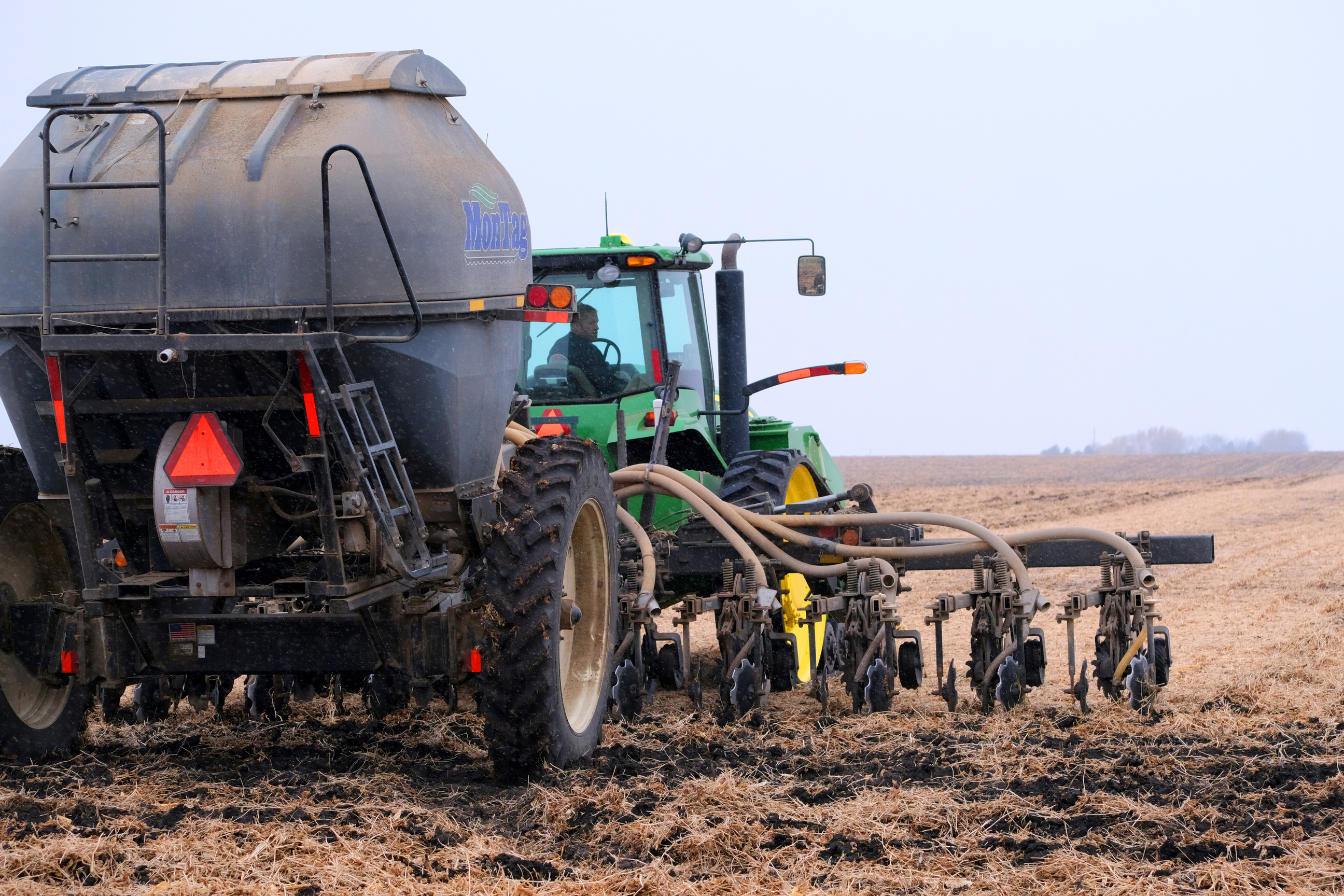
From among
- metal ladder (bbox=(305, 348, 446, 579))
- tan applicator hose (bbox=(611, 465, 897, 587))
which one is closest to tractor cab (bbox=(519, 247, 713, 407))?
tan applicator hose (bbox=(611, 465, 897, 587))

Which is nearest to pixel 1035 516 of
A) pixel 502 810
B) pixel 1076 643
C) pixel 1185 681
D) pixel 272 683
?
pixel 1076 643

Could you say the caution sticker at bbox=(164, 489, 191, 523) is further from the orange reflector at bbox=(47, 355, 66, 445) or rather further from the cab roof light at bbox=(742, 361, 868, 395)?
the cab roof light at bbox=(742, 361, 868, 395)

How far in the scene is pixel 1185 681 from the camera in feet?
26.5

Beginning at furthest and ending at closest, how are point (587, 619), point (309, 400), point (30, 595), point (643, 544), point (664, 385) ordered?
point (664, 385)
point (643, 544)
point (587, 619)
point (30, 595)
point (309, 400)

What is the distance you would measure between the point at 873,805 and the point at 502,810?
1.31m

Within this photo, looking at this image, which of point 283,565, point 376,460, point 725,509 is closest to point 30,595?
point 283,565

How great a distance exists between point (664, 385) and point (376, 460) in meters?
3.08

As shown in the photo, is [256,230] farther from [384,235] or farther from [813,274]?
[813,274]

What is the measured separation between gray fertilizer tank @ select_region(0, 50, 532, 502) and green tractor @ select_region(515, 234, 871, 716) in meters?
2.37

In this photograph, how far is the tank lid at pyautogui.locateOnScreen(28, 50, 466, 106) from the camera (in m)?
5.34

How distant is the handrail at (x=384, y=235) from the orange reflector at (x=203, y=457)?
1.84 ft

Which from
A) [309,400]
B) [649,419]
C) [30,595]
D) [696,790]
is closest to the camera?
[309,400]

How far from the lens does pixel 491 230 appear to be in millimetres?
5598

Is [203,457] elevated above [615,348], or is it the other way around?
[615,348]
